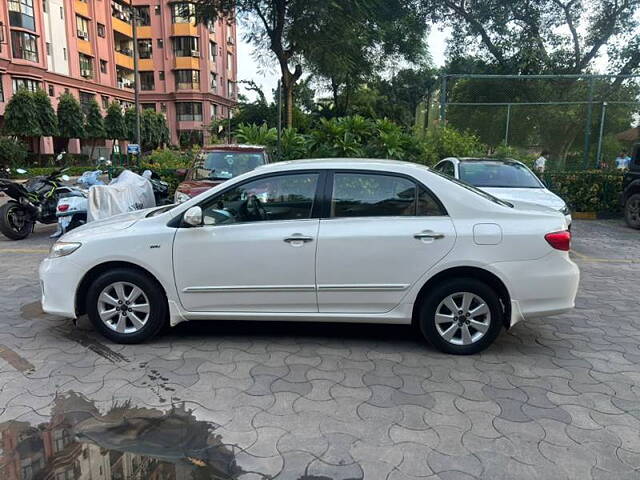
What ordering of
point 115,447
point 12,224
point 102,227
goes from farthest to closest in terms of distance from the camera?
point 12,224 < point 102,227 < point 115,447

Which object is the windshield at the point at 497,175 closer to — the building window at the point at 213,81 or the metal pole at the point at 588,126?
the metal pole at the point at 588,126

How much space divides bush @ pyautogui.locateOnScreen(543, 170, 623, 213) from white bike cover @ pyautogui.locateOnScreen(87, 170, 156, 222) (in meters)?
9.57

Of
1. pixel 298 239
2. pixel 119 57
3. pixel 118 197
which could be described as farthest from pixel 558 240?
pixel 119 57

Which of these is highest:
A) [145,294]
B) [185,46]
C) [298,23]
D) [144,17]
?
[144,17]

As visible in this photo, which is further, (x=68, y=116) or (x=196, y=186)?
(x=68, y=116)

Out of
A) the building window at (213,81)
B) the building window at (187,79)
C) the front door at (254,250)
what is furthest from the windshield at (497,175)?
the building window at (213,81)

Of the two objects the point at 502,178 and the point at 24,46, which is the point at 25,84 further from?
the point at 502,178

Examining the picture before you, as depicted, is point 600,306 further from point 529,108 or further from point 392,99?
point 392,99

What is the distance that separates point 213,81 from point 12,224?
2124 inches

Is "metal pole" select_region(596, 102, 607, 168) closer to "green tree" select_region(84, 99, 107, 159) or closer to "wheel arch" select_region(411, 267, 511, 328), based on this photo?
"wheel arch" select_region(411, 267, 511, 328)

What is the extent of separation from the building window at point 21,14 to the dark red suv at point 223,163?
3535cm

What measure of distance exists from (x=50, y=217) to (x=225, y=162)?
3.60 meters

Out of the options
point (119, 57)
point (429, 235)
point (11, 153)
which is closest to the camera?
point (429, 235)

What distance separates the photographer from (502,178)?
8875mm
